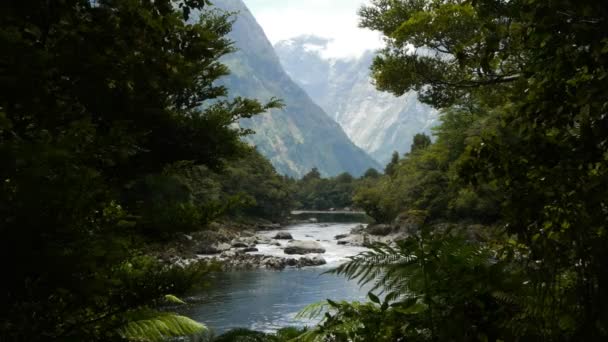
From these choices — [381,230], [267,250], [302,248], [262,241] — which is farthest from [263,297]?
[381,230]

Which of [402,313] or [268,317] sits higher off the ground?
[402,313]

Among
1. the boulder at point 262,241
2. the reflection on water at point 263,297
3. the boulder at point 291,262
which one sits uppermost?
the boulder at point 262,241

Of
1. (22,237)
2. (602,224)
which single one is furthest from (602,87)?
(22,237)

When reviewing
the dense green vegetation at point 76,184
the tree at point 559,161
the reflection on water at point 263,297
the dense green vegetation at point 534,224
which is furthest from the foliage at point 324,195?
the tree at point 559,161

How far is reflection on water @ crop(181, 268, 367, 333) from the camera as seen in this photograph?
13977mm

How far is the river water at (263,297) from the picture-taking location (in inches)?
549

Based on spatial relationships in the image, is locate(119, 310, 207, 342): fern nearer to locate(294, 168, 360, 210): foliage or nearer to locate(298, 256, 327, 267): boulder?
locate(298, 256, 327, 267): boulder

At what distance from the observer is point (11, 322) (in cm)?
218

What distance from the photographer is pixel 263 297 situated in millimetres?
17328

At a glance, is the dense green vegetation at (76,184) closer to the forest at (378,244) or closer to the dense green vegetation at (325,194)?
the forest at (378,244)

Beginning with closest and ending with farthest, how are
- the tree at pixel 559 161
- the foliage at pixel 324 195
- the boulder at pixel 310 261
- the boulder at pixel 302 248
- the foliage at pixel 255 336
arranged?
the tree at pixel 559 161, the foliage at pixel 255 336, the boulder at pixel 310 261, the boulder at pixel 302 248, the foliage at pixel 324 195

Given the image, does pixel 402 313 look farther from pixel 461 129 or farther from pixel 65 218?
pixel 461 129

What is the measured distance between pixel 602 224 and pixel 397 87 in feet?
26.3

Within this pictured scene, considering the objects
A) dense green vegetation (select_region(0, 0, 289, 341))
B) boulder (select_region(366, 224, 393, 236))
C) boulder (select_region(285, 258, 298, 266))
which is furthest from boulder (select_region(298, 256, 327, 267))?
dense green vegetation (select_region(0, 0, 289, 341))
